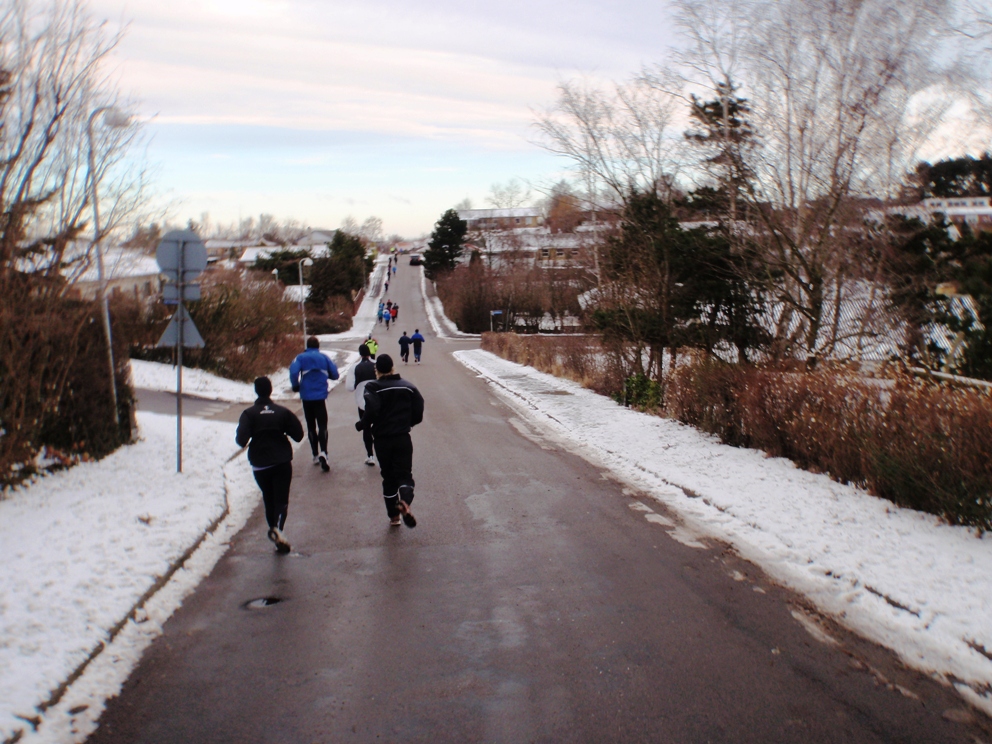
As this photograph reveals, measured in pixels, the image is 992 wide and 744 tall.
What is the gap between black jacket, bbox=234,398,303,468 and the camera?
7395 millimetres

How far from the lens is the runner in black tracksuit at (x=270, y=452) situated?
7.40 m

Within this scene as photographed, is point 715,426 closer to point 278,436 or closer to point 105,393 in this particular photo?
point 278,436

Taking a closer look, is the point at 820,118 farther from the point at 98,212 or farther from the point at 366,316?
the point at 366,316

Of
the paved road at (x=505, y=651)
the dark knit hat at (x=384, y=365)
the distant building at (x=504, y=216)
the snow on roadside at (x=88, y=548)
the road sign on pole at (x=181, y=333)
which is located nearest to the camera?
the paved road at (x=505, y=651)

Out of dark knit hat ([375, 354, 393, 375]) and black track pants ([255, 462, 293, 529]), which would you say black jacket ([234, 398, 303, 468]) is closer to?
black track pants ([255, 462, 293, 529])

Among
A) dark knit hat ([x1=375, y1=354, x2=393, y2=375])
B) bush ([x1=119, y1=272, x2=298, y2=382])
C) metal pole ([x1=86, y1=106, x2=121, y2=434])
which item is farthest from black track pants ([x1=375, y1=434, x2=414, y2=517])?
bush ([x1=119, y1=272, x2=298, y2=382])

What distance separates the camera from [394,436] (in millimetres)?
7973

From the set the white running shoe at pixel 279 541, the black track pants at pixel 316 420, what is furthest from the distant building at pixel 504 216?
the white running shoe at pixel 279 541

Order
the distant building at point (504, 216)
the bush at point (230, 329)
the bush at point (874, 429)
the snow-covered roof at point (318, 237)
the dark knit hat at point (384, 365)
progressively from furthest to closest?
the snow-covered roof at point (318, 237) < the distant building at point (504, 216) < the bush at point (230, 329) < the dark knit hat at point (384, 365) < the bush at point (874, 429)

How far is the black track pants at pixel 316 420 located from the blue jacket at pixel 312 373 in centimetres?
11

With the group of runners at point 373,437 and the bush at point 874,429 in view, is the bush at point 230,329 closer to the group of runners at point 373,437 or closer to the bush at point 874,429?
the group of runners at point 373,437

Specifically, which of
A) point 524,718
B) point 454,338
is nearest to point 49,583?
point 524,718

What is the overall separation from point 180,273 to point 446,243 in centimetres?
8549

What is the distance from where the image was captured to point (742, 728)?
158 inches
